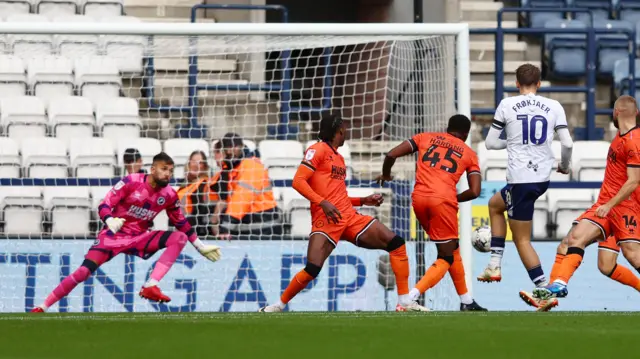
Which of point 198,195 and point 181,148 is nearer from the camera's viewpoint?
point 198,195

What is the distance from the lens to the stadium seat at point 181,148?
11445mm

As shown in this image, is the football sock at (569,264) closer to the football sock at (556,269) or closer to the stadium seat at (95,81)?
the football sock at (556,269)

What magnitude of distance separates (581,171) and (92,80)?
16.9 ft

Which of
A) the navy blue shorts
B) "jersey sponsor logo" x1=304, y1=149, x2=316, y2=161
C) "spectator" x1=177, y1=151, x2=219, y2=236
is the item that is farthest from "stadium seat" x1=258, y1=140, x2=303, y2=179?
the navy blue shorts

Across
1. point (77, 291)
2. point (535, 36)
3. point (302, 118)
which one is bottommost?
point (77, 291)

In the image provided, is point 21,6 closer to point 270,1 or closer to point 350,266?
point 270,1

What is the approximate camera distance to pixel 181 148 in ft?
37.9

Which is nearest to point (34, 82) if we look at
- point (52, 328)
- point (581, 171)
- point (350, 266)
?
point (350, 266)

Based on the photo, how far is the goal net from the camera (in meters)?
10.3

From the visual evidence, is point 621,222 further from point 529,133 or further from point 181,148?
point 181,148

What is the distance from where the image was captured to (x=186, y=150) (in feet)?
37.8

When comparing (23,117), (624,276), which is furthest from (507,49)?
(624,276)

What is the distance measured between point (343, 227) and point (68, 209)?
3.02m

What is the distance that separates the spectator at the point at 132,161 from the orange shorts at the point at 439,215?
10.2 ft
